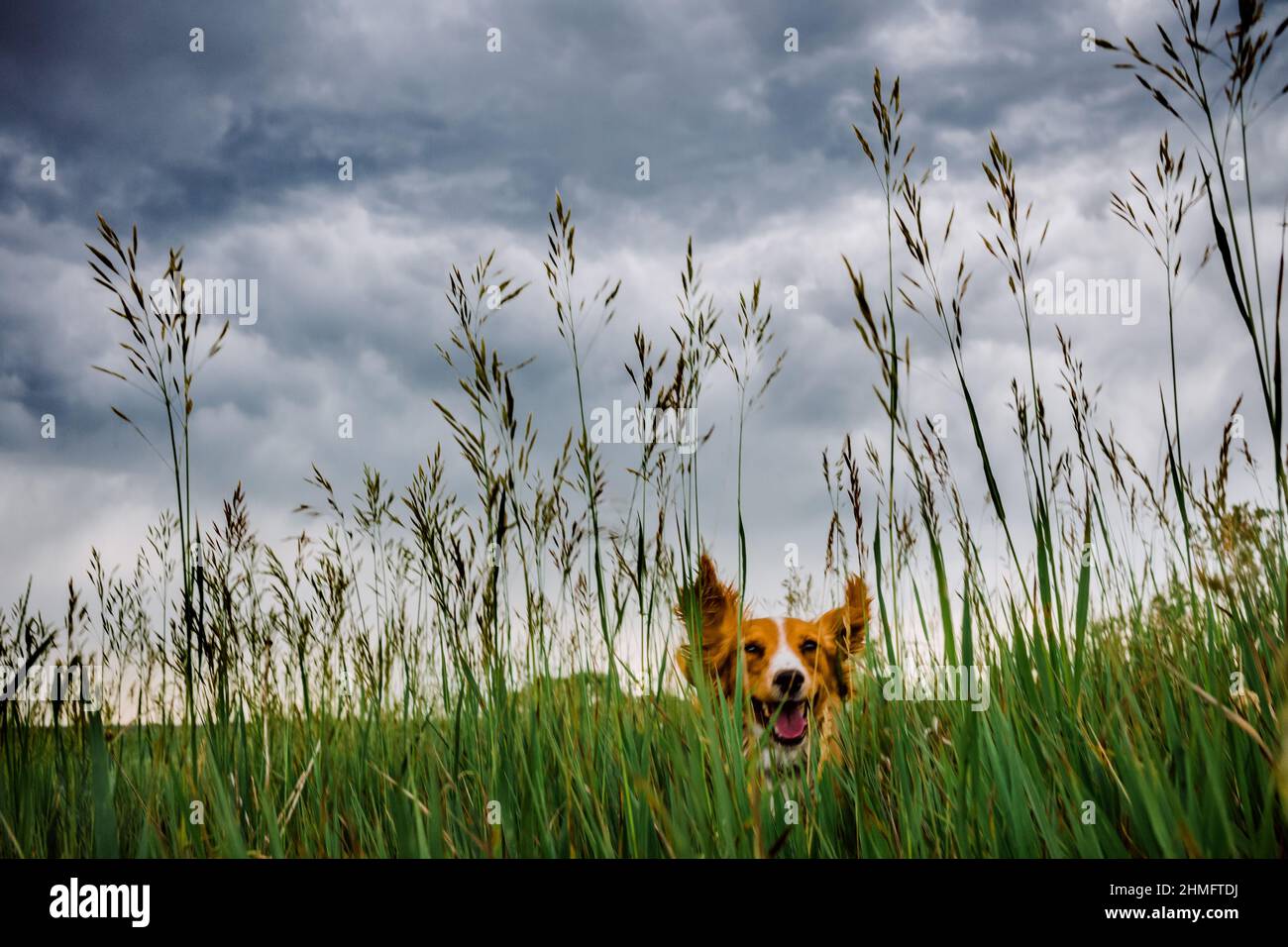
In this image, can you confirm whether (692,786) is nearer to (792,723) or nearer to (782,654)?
(792,723)

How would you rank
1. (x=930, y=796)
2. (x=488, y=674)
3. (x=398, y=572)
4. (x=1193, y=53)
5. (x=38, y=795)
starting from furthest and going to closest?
(x=398, y=572) < (x=38, y=795) < (x=488, y=674) < (x=930, y=796) < (x=1193, y=53)

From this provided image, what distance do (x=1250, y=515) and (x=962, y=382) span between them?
1152 millimetres

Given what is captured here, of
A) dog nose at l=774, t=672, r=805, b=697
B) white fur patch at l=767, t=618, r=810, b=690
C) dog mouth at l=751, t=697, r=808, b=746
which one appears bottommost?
dog mouth at l=751, t=697, r=808, b=746

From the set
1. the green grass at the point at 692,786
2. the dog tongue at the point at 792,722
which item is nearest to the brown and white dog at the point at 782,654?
the dog tongue at the point at 792,722

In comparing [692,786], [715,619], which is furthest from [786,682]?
[692,786]

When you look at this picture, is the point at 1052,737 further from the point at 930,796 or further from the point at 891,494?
the point at 891,494

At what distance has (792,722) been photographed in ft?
11.3

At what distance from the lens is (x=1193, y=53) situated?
4.53 feet

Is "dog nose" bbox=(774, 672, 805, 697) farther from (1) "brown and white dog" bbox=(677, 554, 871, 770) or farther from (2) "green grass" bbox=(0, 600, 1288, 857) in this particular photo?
(2) "green grass" bbox=(0, 600, 1288, 857)

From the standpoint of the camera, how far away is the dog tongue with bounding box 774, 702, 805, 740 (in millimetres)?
3363

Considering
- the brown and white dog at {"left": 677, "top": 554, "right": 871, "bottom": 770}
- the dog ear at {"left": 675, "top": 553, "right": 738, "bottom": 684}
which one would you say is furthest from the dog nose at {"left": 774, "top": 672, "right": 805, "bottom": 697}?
the dog ear at {"left": 675, "top": 553, "right": 738, "bottom": 684}

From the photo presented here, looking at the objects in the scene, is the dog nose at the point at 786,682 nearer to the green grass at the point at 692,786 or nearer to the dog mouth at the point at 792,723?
the dog mouth at the point at 792,723

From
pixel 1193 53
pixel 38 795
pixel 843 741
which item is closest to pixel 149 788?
pixel 38 795

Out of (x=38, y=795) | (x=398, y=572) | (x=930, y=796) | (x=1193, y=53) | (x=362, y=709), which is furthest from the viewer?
(x=398, y=572)
